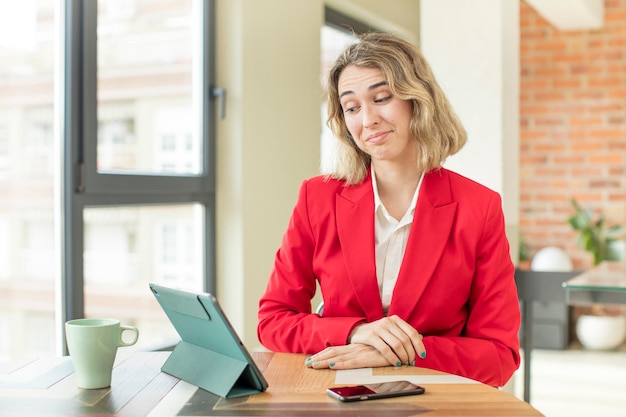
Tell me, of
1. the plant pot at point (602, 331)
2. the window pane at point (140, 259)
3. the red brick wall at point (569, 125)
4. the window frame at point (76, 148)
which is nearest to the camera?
the window frame at point (76, 148)

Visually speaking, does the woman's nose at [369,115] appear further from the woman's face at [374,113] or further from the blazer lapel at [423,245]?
the blazer lapel at [423,245]

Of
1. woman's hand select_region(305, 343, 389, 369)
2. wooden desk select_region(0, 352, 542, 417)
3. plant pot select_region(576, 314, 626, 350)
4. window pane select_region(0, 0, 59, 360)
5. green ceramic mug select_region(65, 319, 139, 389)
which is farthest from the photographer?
plant pot select_region(576, 314, 626, 350)

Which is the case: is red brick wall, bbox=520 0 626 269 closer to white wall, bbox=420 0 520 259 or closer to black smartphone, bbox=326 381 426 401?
white wall, bbox=420 0 520 259

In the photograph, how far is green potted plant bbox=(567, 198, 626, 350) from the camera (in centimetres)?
565

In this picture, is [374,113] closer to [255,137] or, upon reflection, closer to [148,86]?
[148,86]

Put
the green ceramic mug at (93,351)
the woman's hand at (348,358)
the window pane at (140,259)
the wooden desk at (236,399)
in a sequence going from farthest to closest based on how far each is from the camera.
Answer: the window pane at (140,259) → the woman's hand at (348,358) → the green ceramic mug at (93,351) → the wooden desk at (236,399)

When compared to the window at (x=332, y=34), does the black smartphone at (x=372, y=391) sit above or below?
below

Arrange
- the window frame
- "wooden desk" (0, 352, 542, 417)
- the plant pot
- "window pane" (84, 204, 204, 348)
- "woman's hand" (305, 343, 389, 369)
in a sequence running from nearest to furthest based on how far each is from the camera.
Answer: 1. "wooden desk" (0, 352, 542, 417)
2. "woman's hand" (305, 343, 389, 369)
3. the window frame
4. "window pane" (84, 204, 204, 348)
5. the plant pot

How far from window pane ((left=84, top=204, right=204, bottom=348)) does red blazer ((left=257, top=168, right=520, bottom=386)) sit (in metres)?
1.03

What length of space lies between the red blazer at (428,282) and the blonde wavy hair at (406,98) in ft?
0.23

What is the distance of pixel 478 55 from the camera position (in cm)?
347

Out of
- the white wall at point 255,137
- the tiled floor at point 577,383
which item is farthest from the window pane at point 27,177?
the tiled floor at point 577,383

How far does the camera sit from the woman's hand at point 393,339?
1.56 m

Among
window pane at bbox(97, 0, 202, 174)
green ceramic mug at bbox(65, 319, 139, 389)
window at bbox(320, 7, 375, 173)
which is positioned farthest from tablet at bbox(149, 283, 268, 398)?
window at bbox(320, 7, 375, 173)
